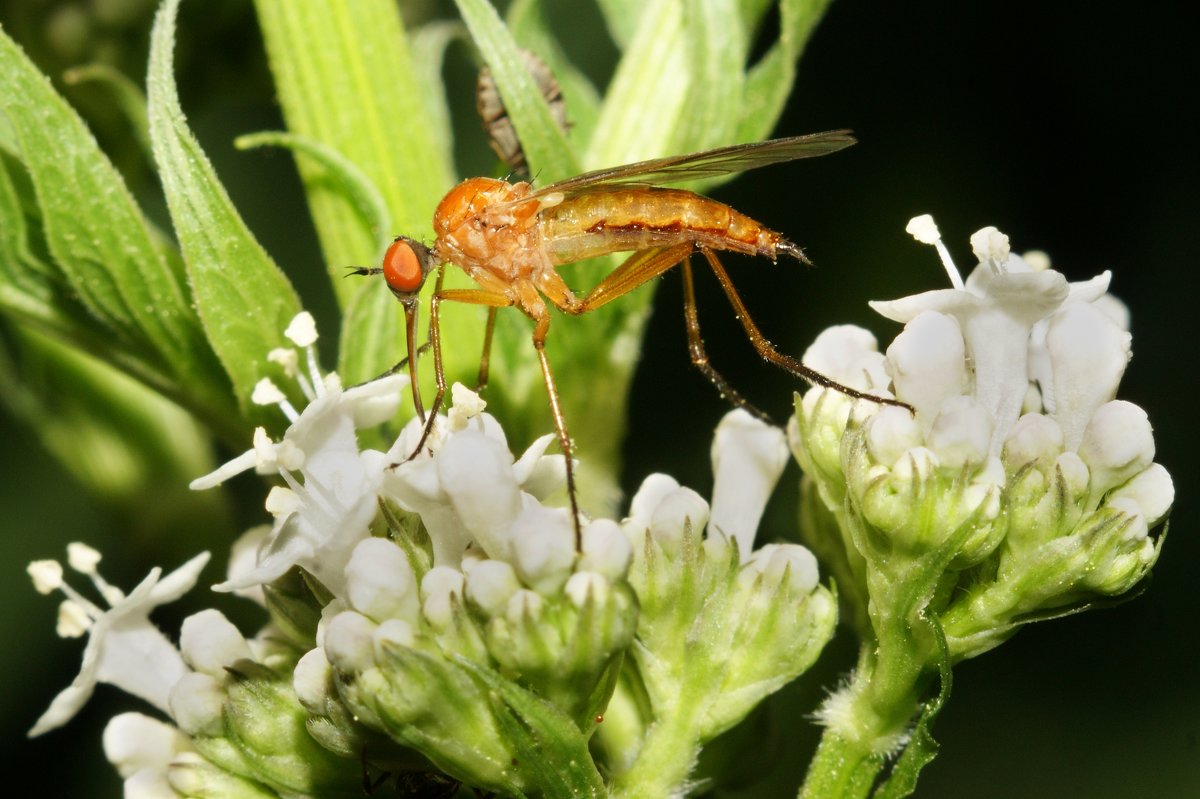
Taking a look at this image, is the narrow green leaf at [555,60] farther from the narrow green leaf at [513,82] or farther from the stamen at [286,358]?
the stamen at [286,358]

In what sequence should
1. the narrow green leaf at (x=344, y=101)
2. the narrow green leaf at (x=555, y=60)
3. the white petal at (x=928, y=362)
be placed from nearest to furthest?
the white petal at (x=928, y=362), the narrow green leaf at (x=344, y=101), the narrow green leaf at (x=555, y=60)

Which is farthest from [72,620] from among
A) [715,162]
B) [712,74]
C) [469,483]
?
[712,74]

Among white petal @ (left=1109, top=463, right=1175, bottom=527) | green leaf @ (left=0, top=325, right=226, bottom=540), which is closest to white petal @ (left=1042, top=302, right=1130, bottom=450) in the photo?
white petal @ (left=1109, top=463, right=1175, bottom=527)

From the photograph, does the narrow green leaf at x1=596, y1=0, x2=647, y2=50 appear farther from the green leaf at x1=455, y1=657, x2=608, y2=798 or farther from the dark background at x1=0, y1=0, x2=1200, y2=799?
the green leaf at x1=455, y1=657, x2=608, y2=798

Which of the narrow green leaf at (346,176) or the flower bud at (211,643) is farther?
the narrow green leaf at (346,176)

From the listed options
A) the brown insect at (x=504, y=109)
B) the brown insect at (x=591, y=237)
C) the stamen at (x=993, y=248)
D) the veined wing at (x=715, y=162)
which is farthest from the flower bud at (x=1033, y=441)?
the brown insect at (x=504, y=109)

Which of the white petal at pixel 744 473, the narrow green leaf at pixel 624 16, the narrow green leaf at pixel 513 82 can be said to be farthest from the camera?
the narrow green leaf at pixel 624 16
